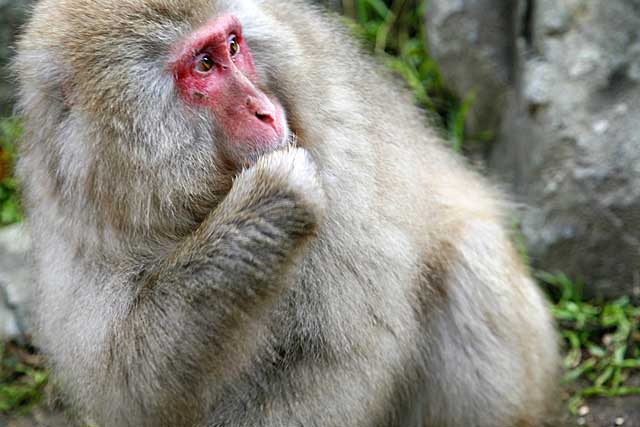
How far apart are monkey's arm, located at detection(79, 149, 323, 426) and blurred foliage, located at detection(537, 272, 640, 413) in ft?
7.31

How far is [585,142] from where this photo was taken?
5035mm

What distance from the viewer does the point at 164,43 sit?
3186 millimetres

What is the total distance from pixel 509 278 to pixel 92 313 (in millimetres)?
1746

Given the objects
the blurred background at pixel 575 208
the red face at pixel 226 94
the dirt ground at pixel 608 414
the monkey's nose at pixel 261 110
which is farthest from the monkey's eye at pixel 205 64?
the dirt ground at pixel 608 414

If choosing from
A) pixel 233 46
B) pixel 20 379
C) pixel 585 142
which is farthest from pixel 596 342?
pixel 20 379

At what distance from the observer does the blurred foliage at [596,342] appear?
4855mm

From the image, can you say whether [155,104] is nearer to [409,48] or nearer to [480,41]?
[480,41]

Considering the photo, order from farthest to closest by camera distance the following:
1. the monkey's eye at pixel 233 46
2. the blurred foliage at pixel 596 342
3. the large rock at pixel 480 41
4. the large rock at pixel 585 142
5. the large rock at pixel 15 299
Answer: the large rock at pixel 480 41 → the large rock at pixel 15 299 → the large rock at pixel 585 142 → the blurred foliage at pixel 596 342 → the monkey's eye at pixel 233 46

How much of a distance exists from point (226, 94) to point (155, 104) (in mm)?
232

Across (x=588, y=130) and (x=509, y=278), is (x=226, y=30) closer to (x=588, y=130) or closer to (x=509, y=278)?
(x=509, y=278)

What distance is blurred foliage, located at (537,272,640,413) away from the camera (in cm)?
486

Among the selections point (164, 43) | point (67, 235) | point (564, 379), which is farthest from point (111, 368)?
point (564, 379)

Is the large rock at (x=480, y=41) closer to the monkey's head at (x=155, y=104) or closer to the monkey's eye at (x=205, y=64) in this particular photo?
the monkey's head at (x=155, y=104)

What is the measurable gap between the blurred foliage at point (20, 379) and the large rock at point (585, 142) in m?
2.77
